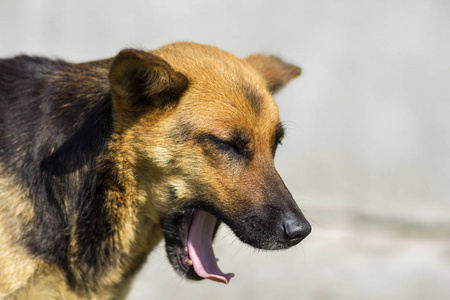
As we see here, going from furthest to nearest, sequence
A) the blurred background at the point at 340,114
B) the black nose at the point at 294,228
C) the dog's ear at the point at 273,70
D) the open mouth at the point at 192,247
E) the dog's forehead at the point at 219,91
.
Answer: the blurred background at the point at 340,114
the dog's ear at the point at 273,70
the open mouth at the point at 192,247
the dog's forehead at the point at 219,91
the black nose at the point at 294,228

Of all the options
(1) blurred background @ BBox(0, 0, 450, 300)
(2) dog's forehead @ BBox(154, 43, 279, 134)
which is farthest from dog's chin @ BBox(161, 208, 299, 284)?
(1) blurred background @ BBox(0, 0, 450, 300)

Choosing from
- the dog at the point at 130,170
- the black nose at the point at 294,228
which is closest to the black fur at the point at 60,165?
the dog at the point at 130,170

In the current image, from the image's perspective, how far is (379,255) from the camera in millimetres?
7012

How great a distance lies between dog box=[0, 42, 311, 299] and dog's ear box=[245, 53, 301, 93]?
21.6 inches

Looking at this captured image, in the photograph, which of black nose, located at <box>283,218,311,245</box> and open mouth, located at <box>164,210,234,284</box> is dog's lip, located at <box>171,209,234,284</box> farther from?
black nose, located at <box>283,218,311,245</box>

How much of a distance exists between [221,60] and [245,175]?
31.1 inches

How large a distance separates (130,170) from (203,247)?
2.36ft

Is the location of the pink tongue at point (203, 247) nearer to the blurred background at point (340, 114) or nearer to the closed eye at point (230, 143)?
the closed eye at point (230, 143)

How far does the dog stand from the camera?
10.9 feet

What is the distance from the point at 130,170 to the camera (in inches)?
135

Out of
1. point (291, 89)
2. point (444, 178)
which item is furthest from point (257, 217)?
point (444, 178)

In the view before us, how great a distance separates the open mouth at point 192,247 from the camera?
3594 millimetres

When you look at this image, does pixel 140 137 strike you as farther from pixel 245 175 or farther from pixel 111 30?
pixel 111 30

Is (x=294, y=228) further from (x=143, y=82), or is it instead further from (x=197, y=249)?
(x=143, y=82)
